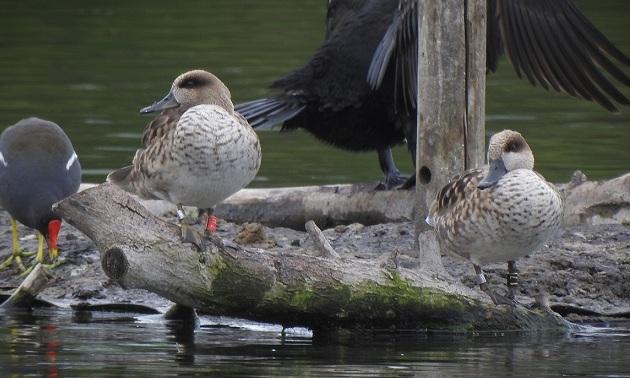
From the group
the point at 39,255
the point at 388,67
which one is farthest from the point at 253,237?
the point at 388,67

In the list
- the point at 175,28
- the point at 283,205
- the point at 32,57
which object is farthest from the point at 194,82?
the point at 175,28

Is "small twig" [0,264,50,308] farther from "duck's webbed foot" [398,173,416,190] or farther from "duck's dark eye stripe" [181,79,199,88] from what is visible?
"duck's webbed foot" [398,173,416,190]

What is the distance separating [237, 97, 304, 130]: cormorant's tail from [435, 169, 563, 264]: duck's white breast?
314 cm

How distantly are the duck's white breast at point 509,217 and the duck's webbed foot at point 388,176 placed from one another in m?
2.84

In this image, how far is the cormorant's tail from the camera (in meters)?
10.2

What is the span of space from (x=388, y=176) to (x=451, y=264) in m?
2.02

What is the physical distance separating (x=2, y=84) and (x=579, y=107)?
6.36 meters

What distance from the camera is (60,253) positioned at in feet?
29.5

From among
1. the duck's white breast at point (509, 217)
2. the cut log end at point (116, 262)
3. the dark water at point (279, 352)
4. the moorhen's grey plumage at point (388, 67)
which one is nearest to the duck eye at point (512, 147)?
the duck's white breast at point (509, 217)

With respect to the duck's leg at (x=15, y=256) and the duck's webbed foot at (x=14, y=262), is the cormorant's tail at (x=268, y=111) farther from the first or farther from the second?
the duck's webbed foot at (x=14, y=262)

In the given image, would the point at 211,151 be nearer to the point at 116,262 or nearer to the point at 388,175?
the point at 116,262

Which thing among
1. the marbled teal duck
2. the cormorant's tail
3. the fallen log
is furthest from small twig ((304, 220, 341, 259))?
the cormorant's tail

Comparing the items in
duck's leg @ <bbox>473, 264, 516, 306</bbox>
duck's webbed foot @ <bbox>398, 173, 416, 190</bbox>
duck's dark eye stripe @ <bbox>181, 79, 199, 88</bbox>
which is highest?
duck's dark eye stripe @ <bbox>181, 79, 199, 88</bbox>

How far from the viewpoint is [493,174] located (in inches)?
283
